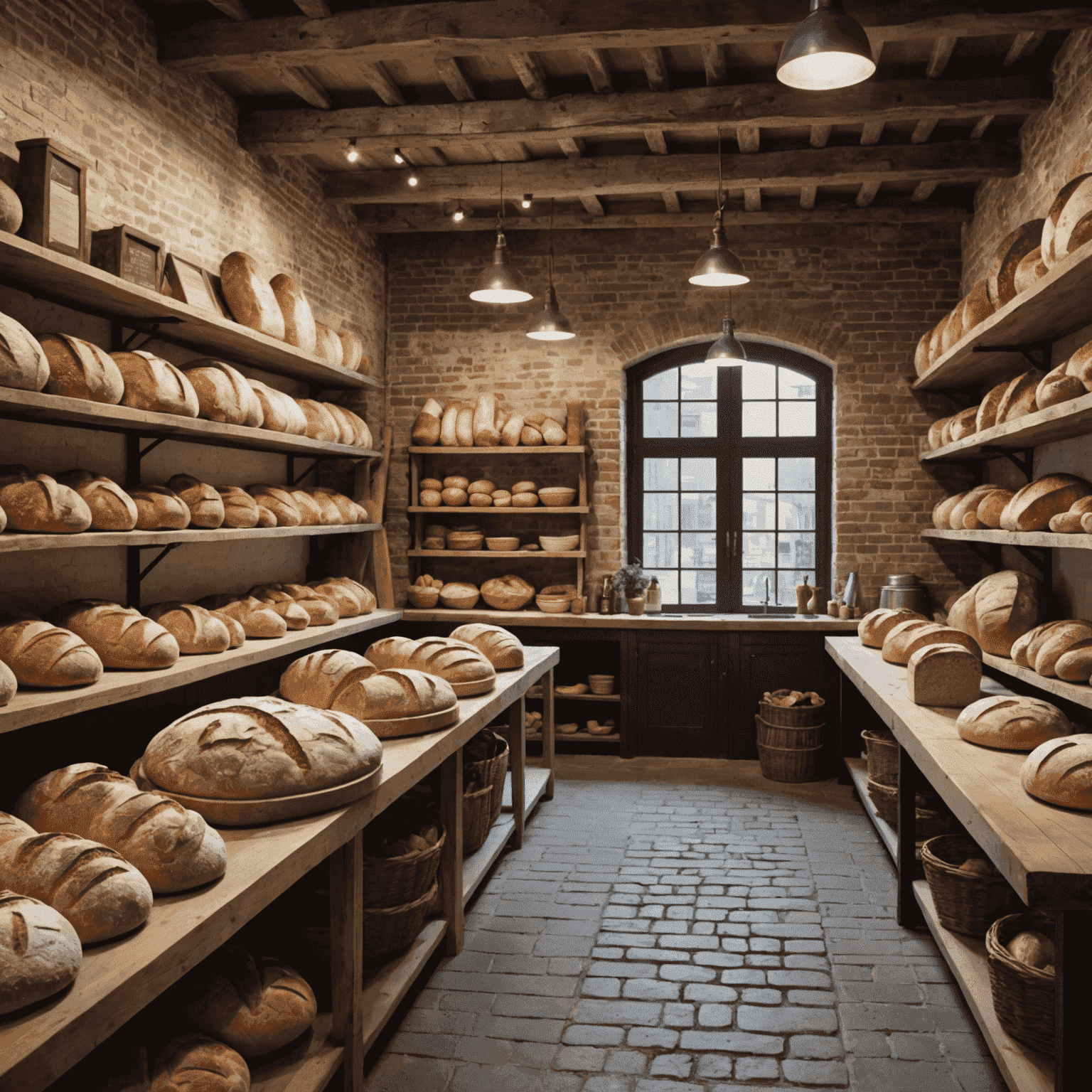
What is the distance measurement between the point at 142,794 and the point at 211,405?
262 cm

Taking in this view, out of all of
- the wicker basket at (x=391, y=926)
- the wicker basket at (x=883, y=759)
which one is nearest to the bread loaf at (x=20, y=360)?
the wicker basket at (x=391, y=926)

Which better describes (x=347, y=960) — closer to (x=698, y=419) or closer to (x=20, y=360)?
(x=20, y=360)

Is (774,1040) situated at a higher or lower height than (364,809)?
lower

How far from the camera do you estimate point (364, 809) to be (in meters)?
2.40

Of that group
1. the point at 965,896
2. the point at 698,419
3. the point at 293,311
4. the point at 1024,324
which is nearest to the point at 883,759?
the point at 965,896

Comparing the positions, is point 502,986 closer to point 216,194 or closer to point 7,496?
point 7,496

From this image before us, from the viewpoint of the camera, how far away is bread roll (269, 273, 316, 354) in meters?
5.12

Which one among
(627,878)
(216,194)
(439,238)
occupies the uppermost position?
(439,238)

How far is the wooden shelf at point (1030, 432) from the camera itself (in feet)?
11.2

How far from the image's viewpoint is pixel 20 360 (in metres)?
2.94

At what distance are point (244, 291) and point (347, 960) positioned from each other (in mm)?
3442

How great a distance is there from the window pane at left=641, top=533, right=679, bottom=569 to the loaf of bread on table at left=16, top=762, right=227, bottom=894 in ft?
17.7

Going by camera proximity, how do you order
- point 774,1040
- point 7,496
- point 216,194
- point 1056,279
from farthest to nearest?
point 216,194, point 1056,279, point 7,496, point 774,1040

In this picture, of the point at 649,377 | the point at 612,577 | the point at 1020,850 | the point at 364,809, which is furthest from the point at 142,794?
the point at 649,377
